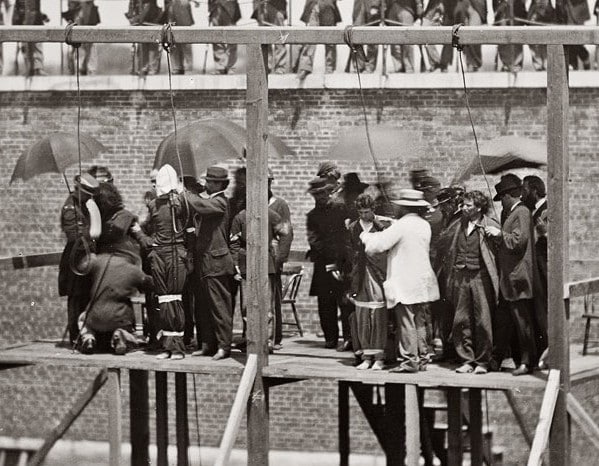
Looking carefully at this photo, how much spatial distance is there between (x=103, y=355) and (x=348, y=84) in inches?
311

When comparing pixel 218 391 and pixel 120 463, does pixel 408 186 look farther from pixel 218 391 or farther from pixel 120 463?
pixel 120 463

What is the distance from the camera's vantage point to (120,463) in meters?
13.1

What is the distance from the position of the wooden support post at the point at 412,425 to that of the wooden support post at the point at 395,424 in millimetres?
1694

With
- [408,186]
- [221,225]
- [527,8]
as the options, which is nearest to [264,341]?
[221,225]

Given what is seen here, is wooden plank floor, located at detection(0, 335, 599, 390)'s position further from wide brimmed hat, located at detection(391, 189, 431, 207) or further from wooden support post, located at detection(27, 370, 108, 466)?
wide brimmed hat, located at detection(391, 189, 431, 207)

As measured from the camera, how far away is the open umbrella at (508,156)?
14406mm

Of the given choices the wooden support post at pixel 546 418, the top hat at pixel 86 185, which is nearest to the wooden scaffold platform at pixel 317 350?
the wooden support post at pixel 546 418

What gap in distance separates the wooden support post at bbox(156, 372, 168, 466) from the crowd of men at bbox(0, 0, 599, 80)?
610 centimetres

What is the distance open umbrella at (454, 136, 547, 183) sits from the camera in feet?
47.3

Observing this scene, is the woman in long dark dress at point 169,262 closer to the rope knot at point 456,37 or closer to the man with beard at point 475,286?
the man with beard at point 475,286

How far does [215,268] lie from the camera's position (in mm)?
12742

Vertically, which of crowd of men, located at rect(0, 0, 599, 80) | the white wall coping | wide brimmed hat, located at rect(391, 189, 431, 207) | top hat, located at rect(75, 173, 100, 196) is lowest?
wide brimmed hat, located at rect(391, 189, 431, 207)

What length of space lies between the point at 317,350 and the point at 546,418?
2.76 metres

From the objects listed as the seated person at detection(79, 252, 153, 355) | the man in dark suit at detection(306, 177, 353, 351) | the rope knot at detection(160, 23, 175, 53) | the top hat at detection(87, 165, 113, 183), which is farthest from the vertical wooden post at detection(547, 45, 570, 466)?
the top hat at detection(87, 165, 113, 183)
